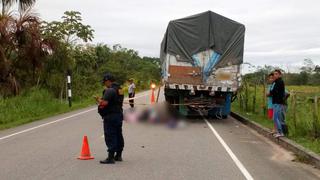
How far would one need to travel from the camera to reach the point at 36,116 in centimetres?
2181

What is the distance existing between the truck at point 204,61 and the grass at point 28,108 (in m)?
5.88

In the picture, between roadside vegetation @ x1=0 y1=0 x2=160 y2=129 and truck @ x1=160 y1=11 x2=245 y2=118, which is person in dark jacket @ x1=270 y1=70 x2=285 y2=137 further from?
roadside vegetation @ x1=0 y1=0 x2=160 y2=129

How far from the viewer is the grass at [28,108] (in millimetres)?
19766

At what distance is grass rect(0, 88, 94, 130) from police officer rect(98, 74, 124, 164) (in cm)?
849

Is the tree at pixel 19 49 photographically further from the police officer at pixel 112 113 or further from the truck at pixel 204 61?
the police officer at pixel 112 113

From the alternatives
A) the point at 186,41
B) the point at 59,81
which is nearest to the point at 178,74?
the point at 186,41

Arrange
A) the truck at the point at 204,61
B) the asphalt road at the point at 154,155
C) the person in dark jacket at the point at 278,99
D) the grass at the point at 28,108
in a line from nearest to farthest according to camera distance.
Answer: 1. the asphalt road at the point at 154,155
2. the person in dark jacket at the point at 278,99
3. the truck at the point at 204,61
4. the grass at the point at 28,108

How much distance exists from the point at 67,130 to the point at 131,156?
5.66 metres

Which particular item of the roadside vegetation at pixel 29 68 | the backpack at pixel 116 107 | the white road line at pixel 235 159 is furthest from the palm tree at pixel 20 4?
the backpack at pixel 116 107

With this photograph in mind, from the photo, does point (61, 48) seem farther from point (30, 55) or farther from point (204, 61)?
point (204, 61)

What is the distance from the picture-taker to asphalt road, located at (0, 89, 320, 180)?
8852 millimetres

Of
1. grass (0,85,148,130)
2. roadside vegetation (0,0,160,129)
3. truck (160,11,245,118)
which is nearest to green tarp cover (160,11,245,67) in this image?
truck (160,11,245,118)

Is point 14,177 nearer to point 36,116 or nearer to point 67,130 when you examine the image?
point 67,130

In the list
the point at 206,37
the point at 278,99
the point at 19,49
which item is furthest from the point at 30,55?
the point at 278,99
